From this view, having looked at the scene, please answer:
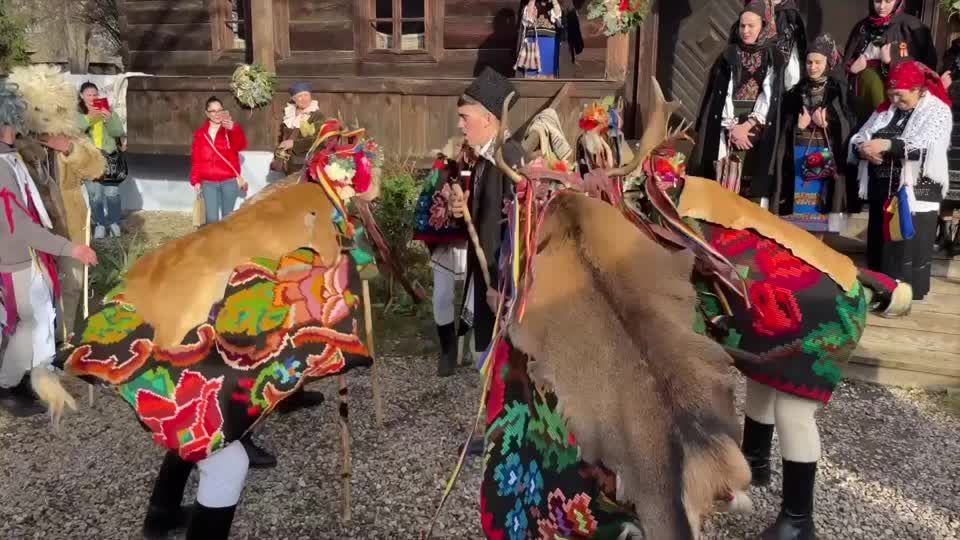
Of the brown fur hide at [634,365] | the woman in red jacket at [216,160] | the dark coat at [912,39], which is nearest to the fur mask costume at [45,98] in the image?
the woman in red jacket at [216,160]

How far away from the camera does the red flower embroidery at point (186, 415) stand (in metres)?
2.52

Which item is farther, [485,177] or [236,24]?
[236,24]

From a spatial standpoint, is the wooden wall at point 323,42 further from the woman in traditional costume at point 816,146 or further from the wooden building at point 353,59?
the woman in traditional costume at point 816,146

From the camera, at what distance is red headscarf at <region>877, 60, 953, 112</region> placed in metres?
5.06

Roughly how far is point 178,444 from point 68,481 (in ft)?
6.58

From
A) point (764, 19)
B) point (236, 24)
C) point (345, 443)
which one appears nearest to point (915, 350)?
point (764, 19)

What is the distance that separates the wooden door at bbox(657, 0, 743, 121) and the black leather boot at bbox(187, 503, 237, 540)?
25.7 feet

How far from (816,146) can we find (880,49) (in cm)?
97

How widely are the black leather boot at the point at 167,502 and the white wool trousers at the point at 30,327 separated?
5.64 feet

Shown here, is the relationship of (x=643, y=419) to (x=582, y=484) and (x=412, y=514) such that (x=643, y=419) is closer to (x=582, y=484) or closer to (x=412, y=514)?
(x=582, y=484)

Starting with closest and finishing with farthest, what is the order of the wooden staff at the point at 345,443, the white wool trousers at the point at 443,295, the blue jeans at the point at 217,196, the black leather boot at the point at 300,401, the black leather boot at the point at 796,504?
1. the black leather boot at the point at 796,504
2. the wooden staff at the point at 345,443
3. the black leather boot at the point at 300,401
4. the white wool trousers at the point at 443,295
5. the blue jeans at the point at 217,196

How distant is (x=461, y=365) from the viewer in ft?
18.5

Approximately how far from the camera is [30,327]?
4.66 m

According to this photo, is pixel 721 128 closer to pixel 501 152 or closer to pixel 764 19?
pixel 764 19
